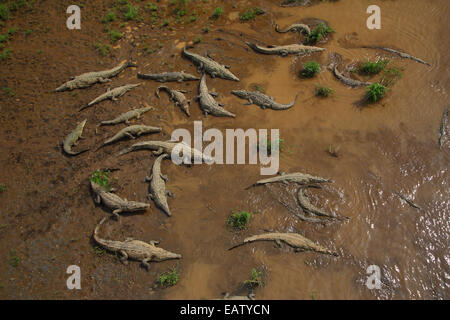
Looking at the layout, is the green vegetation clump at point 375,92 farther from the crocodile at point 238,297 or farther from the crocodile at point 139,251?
the crocodile at point 139,251

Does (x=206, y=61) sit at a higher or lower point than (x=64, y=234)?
higher

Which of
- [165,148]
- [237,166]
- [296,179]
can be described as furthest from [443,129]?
[165,148]

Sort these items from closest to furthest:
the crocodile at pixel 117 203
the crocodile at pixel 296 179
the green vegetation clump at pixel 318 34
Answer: the crocodile at pixel 117 203 → the crocodile at pixel 296 179 → the green vegetation clump at pixel 318 34

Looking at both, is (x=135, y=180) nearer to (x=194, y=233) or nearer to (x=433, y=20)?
(x=194, y=233)

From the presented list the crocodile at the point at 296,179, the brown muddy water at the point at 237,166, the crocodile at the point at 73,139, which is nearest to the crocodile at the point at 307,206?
the brown muddy water at the point at 237,166

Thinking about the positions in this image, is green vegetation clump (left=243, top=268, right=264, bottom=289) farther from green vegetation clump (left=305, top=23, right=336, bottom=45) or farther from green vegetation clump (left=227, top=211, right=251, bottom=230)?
green vegetation clump (left=305, top=23, right=336, bottom=45)

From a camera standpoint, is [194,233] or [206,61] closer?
[194,233]

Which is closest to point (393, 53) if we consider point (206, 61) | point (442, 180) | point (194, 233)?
point (442, 180)

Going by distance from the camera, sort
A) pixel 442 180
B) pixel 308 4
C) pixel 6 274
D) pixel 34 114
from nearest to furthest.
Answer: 1. pixel 6 274
2. pixel 442 180
3. pixel 34 114
4. pixel 308 4
